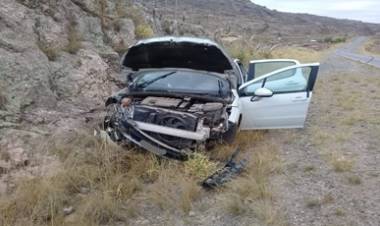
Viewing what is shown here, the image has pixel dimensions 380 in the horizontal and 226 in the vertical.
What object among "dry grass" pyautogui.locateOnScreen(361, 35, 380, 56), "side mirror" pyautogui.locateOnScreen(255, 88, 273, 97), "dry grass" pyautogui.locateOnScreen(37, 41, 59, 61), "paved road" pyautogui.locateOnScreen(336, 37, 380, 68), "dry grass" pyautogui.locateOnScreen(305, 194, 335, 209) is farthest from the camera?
"dry grass" pyautogui.locateOnScreen(361, 35, 380, 56)

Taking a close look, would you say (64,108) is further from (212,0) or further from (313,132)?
(212,0)

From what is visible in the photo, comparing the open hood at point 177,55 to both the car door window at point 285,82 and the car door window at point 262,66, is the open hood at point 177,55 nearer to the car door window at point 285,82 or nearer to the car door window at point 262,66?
the car door window at point 285,82

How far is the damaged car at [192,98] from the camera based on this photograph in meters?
6.08

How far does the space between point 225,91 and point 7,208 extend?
395 centimetres

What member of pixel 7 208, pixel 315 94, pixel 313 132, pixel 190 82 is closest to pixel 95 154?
pixel 7 208

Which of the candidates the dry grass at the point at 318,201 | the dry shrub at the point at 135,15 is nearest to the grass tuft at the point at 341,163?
the dry grass at the point at 318,201

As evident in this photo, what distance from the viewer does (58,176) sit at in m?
5.36

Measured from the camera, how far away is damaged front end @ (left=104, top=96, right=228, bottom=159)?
602cm

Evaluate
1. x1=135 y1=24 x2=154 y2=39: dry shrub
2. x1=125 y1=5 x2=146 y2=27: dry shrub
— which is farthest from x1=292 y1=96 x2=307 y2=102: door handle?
x1=125 y1=5 x2=146 y2=27: dry shrub

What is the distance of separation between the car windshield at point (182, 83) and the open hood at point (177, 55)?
0.99 feet

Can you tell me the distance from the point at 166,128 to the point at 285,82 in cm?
301

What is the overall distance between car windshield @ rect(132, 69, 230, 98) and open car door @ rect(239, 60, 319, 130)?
0.64 m

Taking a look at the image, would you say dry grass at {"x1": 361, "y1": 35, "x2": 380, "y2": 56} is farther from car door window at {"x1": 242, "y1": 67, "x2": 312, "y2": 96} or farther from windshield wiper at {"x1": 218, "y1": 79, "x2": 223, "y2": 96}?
windshield wiper at {"x1": 218, "y1": 79, "x2": 223, "y2": 96}

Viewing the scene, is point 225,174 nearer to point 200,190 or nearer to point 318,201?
point 200,190
